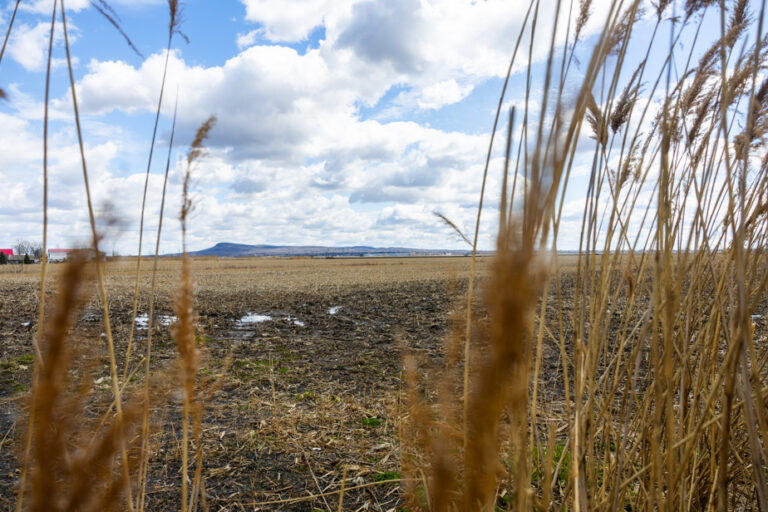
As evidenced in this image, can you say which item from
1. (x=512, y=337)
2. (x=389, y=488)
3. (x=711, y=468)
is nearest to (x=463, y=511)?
(x=512, y=337)

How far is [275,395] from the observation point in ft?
14.7

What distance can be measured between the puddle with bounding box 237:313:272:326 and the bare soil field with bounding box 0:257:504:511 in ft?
0.08

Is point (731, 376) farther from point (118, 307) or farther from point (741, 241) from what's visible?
point (118, 307)

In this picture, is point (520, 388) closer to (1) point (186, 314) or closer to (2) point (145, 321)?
(1) point (186, 314)

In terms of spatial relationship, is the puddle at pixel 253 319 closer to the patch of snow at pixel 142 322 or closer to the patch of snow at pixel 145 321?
the patch of snow at pixel 145 321

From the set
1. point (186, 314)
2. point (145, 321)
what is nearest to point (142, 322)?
point (145, 321)

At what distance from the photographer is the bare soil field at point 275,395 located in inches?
111

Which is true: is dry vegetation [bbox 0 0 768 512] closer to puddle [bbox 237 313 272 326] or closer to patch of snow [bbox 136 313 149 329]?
patch of snow [bbox 136 313 149 329]

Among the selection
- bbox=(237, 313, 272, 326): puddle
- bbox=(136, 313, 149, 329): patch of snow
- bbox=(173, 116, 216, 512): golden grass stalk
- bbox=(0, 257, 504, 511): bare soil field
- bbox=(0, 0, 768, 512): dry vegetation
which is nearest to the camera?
bbox=(0, 0, 768, 512): dry vegetation

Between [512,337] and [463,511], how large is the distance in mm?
214

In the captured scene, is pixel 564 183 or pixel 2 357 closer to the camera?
pixel 564 183

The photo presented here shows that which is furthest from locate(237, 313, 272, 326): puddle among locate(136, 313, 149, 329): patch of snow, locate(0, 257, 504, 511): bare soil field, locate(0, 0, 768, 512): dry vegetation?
locate(0, 0, 768, 512): dry vegetation

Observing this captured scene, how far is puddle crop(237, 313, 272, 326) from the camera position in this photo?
9859 mm

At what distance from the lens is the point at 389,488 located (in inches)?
117
